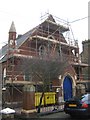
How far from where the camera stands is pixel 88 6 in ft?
44.1

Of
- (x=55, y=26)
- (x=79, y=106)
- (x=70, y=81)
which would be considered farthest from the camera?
(x=55, y=26)

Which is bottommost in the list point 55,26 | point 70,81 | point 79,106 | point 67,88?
point 79,106

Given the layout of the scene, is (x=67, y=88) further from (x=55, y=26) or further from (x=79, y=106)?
(x=79, y=106)

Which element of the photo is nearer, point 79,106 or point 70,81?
point 79,106

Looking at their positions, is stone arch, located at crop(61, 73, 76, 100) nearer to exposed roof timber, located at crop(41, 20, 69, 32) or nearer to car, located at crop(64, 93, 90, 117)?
exposed roof timber, located at crop(41, 20, 69, 32)

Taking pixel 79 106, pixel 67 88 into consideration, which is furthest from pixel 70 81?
pixel 79 106

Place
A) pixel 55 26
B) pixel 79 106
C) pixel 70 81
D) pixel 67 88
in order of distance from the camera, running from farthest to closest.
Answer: pixel 55 26, pixel 70 81, pixel 67 88, pixel 79 106

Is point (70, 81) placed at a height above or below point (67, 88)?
above

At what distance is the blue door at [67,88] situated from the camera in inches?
912

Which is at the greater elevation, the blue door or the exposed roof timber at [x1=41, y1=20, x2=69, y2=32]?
the exposed roof timber at [x1=41, y1=20, x2=69, y2=32]

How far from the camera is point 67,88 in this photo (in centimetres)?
2347

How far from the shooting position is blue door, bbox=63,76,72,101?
23.2 meters

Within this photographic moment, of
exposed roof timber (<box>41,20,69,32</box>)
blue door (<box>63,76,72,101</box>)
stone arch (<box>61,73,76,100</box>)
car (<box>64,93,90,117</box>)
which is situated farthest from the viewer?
exposed roof timber (<box>41,20,69,32</box>)

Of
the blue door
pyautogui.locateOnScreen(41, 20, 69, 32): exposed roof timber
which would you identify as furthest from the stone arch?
pyautogui.locateOnScreen(41, 20, 69, 32): exposed roof timber
